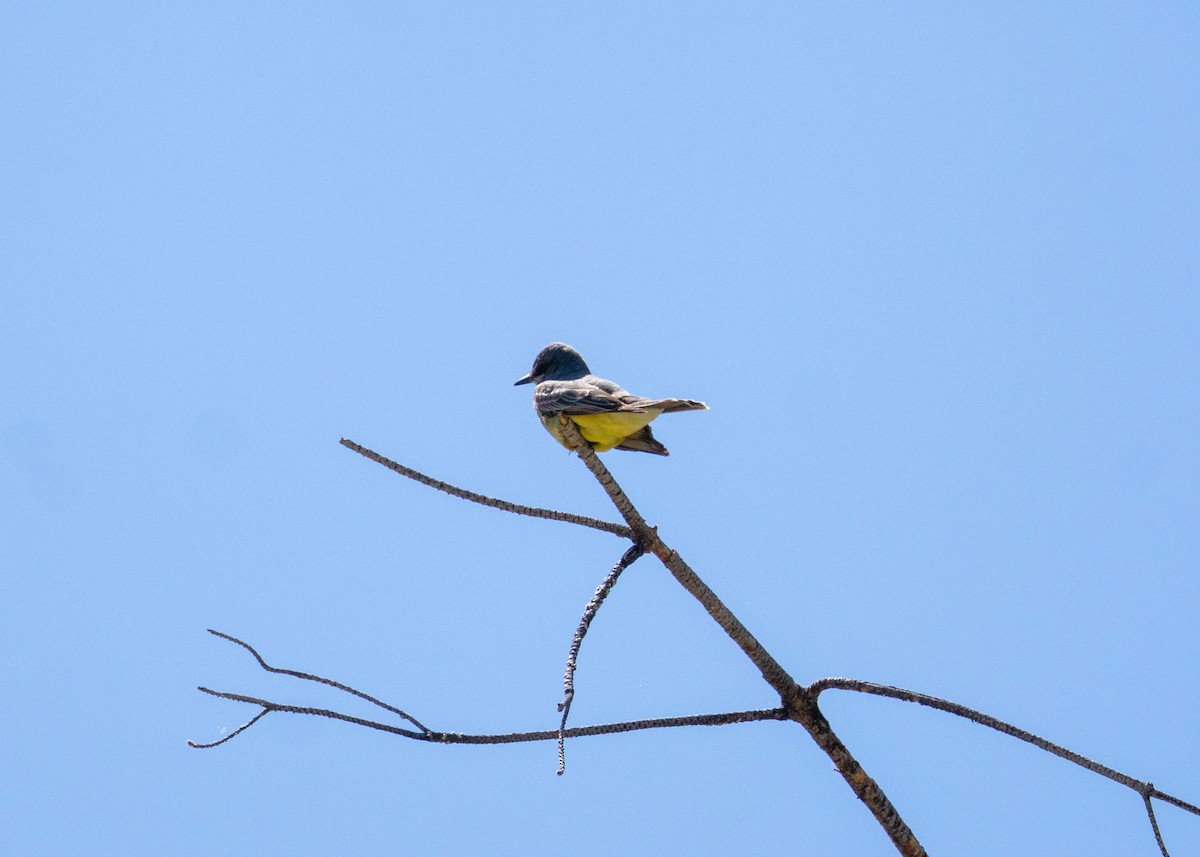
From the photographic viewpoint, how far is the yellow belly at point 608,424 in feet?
24.2

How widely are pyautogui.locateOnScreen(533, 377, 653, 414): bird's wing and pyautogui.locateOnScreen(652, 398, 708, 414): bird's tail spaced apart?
0.07 meters

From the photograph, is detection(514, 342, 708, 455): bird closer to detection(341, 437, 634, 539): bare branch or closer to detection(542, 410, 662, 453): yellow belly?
detection(542, 410, 662, 453): yellow belly

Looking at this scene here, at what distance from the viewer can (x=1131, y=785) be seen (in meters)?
4.71

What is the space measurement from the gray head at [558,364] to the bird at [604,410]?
2.25 ft

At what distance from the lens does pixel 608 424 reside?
742cm

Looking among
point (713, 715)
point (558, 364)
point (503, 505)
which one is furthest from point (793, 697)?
point (558, 364)

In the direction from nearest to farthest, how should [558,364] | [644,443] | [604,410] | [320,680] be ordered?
[320,680] → [604,410] → [644,443] → [558,364]

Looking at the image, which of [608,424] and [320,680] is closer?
[320,680]

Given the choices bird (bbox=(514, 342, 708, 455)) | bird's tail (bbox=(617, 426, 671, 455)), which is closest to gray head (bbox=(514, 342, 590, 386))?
bird (bbox=(514, 342, 708, 455))

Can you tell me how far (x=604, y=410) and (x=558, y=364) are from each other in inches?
70.9

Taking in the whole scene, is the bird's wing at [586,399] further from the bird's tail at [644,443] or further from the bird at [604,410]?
the bird's tail at [644,443]

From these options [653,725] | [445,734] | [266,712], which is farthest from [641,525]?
[266,712]

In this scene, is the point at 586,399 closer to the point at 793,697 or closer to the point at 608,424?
the point at 608,424

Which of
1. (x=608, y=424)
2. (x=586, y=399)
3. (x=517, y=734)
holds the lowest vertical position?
(x=517, y=734)
